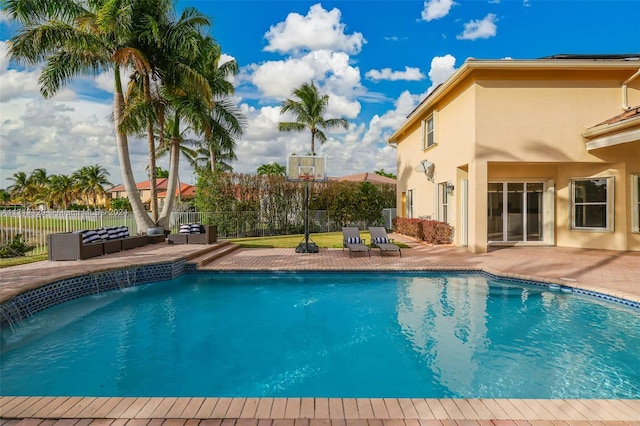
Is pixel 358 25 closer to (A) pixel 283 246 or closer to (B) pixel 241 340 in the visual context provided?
(A) pixel 283 246

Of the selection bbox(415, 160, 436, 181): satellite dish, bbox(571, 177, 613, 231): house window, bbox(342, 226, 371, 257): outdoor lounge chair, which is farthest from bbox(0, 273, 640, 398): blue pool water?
bbox(415, 160, 436, 181): satellite dish

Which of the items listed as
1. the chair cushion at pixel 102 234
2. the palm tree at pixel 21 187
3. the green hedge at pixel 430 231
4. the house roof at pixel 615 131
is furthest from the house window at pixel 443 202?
the palm tree at pixel 21 187

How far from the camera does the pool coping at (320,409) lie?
300cm

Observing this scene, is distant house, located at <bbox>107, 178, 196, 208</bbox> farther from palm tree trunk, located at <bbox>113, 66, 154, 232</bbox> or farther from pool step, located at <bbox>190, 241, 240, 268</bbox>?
pool step, located at <bbox>190, 241, 240, 268</bbox>

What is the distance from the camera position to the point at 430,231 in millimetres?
15422

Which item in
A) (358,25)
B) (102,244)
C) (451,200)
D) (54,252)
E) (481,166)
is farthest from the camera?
(358,25)

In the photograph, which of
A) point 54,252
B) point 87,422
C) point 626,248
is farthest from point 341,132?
point 87,422

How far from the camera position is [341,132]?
1093 inches

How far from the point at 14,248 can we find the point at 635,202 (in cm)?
2220

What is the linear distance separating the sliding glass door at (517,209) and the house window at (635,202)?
280cm

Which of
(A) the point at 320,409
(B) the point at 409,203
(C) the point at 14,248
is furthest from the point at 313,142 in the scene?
(A) the point at 320,409

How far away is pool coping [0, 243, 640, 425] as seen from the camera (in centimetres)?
300

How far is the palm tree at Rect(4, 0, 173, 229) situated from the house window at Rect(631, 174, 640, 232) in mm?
19340

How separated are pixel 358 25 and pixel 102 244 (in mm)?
15529
